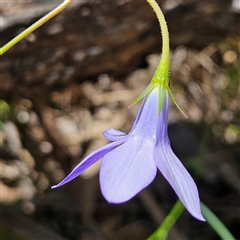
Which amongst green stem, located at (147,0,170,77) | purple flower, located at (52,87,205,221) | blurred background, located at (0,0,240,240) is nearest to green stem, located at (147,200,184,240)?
purple flower, located at (52,87,205,221)

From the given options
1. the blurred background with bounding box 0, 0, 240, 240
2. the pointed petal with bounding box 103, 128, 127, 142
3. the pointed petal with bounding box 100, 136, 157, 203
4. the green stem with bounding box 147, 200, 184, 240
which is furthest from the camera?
the blurred background with bounding box 0, 0, 240, 240

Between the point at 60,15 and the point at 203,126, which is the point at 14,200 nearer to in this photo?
the point at 60,15

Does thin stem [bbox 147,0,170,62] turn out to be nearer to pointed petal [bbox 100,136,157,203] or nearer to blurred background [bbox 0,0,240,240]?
pointed petal [bbox 100,136,157,203]

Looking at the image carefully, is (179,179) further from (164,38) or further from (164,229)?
(164,229)

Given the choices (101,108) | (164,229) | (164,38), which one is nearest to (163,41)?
(164,38)

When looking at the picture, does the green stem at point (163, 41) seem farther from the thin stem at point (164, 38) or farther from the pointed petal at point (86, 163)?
the pointed petal at point (86, 163)
